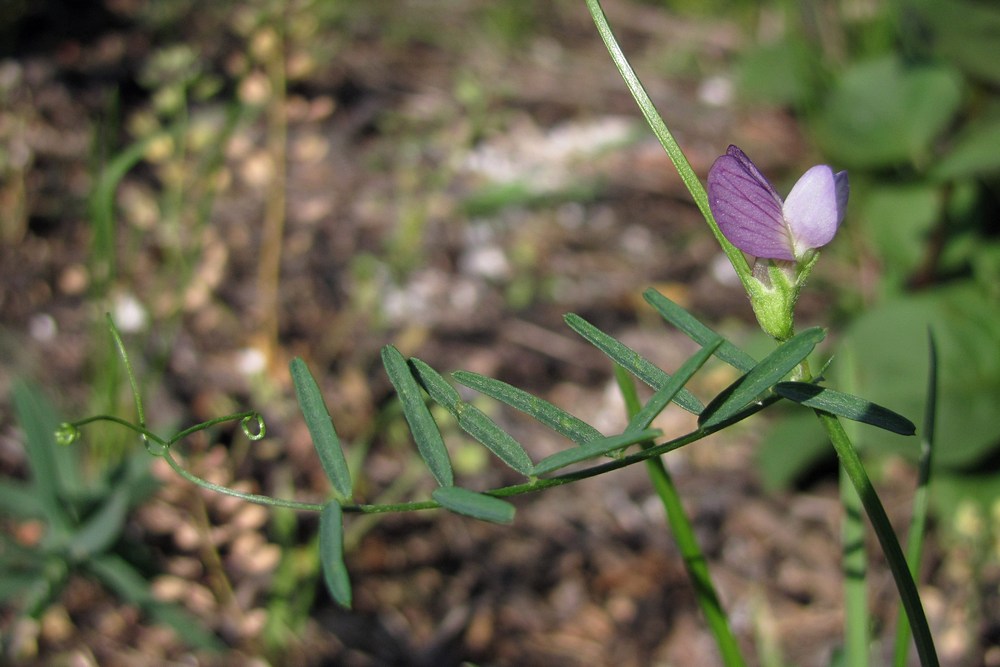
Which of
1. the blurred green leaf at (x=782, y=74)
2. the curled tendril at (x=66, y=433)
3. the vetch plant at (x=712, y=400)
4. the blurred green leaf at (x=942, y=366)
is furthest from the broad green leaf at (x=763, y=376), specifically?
the blurred green leaf at (x=782, y=74)

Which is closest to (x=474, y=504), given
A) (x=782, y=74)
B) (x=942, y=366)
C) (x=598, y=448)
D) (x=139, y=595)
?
(x=598, y=448)

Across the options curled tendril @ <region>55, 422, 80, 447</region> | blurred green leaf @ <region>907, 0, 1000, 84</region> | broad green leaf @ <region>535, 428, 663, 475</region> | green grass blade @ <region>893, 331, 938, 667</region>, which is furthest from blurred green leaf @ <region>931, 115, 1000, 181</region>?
curled tendril @ <region>55, 422, 80, 447</region>

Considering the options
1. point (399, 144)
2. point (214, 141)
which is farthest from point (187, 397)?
point (399, 144)

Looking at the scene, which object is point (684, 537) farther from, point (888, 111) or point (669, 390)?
point (888, 111)

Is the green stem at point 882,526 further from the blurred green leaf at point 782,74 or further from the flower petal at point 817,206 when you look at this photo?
the blurred green leaf at point 782,74

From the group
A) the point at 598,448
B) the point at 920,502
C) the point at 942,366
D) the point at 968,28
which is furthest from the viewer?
the point at 968,28

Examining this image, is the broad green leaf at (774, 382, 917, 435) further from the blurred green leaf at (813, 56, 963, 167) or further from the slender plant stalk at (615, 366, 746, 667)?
the blurred green leaf at (813, 56, 963, 167)
